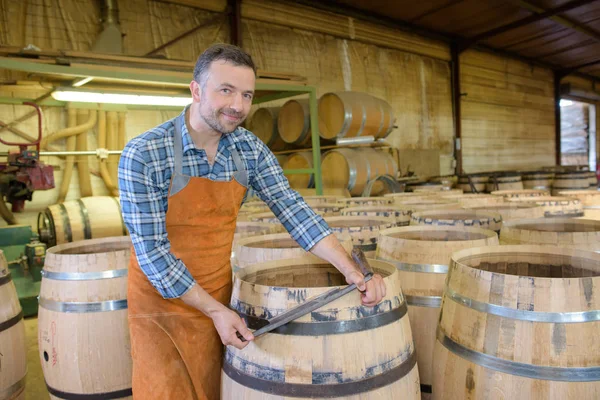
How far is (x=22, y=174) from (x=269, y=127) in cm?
406

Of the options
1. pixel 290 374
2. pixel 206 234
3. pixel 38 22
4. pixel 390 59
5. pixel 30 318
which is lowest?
pixel 30 318

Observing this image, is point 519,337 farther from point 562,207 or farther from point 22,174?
point 22,174

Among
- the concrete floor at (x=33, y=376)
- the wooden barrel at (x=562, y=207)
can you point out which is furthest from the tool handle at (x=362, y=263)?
the concrete floor at (x=33, y=376)

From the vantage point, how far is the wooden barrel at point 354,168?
7.02m

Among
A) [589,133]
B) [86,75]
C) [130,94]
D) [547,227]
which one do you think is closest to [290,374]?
[547,227]

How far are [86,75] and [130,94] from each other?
1041 millimetres

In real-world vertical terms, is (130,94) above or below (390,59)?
below

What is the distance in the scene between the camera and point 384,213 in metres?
3.30

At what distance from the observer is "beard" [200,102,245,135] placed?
160cm

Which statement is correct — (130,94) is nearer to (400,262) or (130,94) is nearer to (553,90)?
(400,262)

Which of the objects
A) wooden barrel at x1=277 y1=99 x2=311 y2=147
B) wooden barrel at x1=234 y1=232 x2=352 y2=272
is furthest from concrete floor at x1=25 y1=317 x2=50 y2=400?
wooden barrel at x1=277 y1=99 x2=311 y2=147

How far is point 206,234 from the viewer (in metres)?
1.77

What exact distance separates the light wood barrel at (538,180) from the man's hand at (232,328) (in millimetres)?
9056

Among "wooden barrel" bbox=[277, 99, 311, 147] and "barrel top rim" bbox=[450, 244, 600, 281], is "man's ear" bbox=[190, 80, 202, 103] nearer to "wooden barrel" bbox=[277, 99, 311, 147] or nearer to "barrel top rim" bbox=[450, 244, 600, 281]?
"barrel top rim" bbox=[450, 244, 600, 281]
